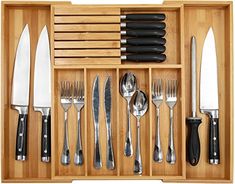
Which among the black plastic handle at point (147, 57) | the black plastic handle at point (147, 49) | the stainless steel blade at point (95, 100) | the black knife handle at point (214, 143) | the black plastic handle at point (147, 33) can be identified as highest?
the black plastic handle at point (147, 33)

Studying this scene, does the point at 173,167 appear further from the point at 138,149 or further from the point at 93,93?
the point at 93,93

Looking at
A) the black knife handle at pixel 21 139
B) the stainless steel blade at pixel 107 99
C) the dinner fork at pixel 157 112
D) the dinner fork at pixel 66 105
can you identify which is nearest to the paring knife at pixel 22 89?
the black knife handle at pixel 21 139

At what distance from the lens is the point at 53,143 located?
4.58 ft

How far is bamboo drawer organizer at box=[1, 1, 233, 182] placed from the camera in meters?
1.40

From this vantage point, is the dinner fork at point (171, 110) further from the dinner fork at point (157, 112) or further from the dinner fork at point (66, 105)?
the dinner fork at point (66, 105)

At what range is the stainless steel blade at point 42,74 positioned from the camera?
1436 mm

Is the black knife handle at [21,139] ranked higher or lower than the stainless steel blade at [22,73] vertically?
lower

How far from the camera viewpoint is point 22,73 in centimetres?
144

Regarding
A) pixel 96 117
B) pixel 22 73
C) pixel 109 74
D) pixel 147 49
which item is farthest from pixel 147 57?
pixel 22 73

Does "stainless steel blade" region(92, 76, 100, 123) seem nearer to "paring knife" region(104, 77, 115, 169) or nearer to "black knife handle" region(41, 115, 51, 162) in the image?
"paring knife" region(104, 77, 115, 169)

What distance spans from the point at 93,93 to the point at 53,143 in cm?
19

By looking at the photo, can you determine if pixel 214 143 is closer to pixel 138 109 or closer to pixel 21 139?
pixel 138 109

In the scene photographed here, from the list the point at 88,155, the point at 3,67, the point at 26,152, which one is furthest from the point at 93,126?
the point at 3,67

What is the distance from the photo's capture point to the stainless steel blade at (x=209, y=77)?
1.43 m
